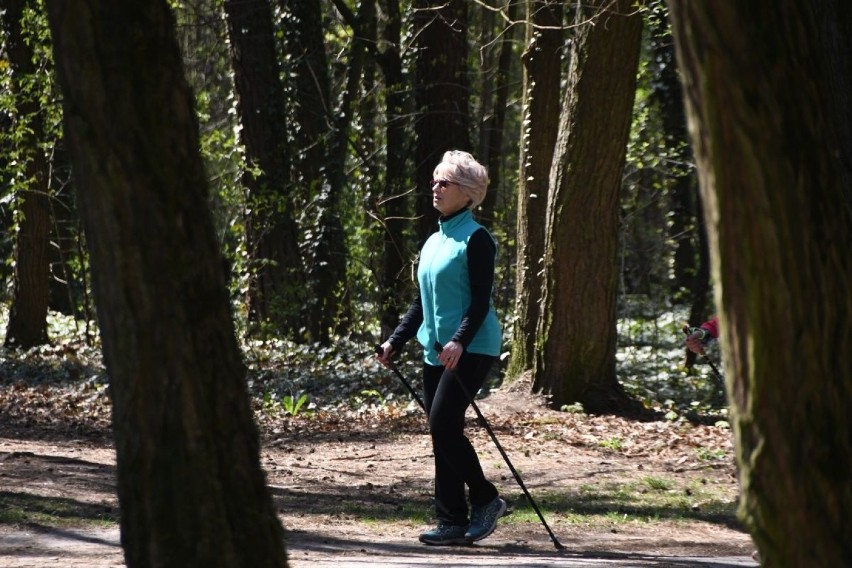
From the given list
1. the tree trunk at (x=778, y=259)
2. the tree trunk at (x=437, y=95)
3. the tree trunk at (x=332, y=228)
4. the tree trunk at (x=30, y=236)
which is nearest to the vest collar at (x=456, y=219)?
the tree trunk at (x=778, y=259)

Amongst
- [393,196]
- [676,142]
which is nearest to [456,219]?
[393,196]

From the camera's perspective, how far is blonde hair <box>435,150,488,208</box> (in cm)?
668

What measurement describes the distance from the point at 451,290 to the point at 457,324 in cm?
19

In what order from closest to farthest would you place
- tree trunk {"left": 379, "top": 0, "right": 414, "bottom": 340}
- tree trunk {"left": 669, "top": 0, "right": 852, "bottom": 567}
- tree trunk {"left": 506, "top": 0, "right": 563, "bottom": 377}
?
1. tree trunk {"left": 669, "top": 0, "right": 852, "bottom": 567}
2. tree trunk {"left": 506, "top": 0, "right": 563, "bottom": 377}
3. tree trunk {"left": 379, "top": 0, "right": 414, "bottom": 340}

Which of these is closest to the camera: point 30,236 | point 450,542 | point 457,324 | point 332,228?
point 457,324

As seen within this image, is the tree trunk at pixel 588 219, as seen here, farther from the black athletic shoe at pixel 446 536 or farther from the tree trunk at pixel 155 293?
the tree trunk at pixel 155 293

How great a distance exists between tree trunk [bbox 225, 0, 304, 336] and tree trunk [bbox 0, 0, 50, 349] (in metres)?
3.08

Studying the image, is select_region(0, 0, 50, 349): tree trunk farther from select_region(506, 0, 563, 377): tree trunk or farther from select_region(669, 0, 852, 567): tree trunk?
select_region(669, 0, 852, 567): tree trunk

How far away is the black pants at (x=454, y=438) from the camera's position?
21.7 feet

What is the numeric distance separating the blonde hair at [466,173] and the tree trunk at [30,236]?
13.0m

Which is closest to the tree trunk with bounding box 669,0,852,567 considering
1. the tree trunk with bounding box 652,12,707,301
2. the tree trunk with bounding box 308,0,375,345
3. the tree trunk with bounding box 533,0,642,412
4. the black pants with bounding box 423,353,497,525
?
the black pants with bounding box 423,353,497,525

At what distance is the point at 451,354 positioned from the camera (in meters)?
6.37

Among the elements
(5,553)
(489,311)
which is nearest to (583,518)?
(489,311)

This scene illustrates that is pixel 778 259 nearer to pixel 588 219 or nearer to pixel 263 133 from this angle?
pixel 588 219
